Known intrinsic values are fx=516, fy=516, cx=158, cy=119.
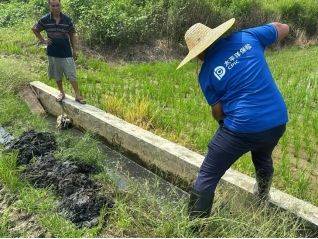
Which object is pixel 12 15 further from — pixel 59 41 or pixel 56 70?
pixel 59 41

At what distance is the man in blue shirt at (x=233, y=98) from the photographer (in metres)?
3.71

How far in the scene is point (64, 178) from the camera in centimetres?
505

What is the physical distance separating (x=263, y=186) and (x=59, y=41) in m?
4.08

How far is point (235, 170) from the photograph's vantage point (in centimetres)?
511

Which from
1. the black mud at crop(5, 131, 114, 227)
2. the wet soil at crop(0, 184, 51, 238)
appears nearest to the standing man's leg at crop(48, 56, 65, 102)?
the black mud at crop(5, 131, 114, 227)

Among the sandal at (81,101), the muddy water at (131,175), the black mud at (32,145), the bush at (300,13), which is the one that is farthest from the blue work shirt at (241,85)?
the bush at (300,13)

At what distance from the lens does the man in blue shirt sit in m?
3.71

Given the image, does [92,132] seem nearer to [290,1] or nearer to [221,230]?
[221,230]

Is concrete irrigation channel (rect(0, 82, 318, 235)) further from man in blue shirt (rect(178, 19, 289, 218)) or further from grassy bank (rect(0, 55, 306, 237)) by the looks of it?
man in blue shirt (rect(178, 19, 289, 218))

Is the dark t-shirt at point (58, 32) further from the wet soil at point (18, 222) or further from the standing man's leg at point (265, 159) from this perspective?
the standing man's leg at point (265, 159)

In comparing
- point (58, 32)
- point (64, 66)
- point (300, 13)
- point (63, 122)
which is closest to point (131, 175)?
point (63, 122)

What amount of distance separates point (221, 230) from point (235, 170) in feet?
4.19

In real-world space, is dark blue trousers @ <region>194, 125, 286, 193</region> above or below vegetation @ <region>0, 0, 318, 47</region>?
above

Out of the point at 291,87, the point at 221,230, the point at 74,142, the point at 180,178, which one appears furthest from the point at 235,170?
the point at 291,87
